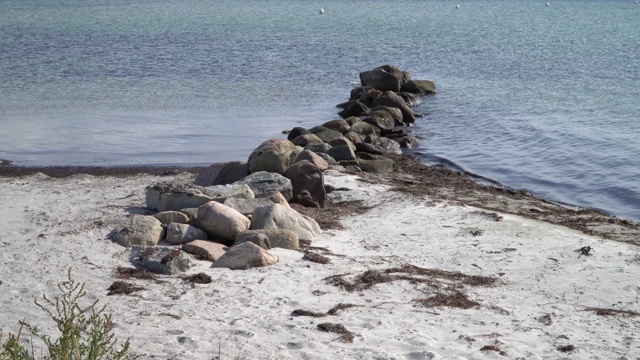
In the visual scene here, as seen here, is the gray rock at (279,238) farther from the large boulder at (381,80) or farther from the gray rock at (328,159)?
the large boulder at (381,80)

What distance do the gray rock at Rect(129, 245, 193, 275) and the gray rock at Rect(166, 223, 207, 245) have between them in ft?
2.57

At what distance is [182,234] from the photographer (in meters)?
9.78

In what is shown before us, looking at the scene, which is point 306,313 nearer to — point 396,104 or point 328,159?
point 328,159

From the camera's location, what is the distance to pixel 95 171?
15.6 m

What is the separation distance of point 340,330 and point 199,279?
193 cm

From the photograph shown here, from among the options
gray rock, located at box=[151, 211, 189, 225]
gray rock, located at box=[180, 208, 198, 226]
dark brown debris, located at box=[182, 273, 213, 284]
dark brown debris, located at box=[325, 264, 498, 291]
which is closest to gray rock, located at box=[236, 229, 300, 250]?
gray rock, located at box=[180, 208, 198, 226]

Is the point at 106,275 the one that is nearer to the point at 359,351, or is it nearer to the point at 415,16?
the point at 359,351

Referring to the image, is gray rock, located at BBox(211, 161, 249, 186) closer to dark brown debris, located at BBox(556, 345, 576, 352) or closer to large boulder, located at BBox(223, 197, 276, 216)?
large boulder, located at BBox(223, 197, 276, 216)

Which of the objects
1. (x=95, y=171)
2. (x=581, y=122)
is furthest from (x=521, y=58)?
(x=95, y=171)

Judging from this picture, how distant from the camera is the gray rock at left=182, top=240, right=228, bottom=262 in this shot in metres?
9.12

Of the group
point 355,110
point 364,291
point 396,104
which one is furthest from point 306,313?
point 396,104

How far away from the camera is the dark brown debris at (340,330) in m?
7.01

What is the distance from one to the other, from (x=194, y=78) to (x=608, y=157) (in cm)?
1660

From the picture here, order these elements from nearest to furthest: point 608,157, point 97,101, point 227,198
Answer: point 227,198 → point 608,157 → point 97,101
